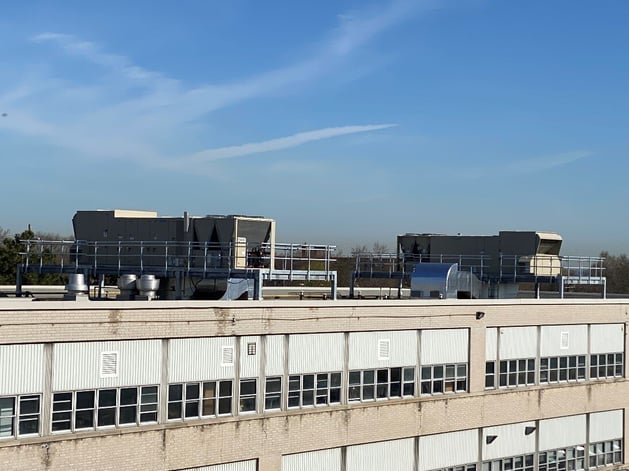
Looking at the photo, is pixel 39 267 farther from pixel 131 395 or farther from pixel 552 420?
pixel 552 420

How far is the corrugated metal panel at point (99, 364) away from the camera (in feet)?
76.0

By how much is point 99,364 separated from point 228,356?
4201mm

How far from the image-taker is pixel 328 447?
28.4 meters

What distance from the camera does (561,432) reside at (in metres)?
35.1

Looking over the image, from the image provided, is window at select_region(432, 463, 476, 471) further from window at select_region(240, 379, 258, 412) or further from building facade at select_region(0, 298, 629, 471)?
window at select_region(240, 379, 258, 412)

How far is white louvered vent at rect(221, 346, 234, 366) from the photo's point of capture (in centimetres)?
2631

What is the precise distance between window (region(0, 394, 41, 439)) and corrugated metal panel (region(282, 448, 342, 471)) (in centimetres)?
816

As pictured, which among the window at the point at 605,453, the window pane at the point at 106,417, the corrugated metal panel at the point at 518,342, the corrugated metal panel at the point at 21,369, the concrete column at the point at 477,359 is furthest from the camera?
the window at the point at 605,453

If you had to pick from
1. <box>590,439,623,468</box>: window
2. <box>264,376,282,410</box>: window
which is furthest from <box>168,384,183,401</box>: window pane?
<box>590,439,623,468</box>: window

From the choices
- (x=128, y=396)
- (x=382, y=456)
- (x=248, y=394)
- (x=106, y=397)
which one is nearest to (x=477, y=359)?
(x=382, y=456)

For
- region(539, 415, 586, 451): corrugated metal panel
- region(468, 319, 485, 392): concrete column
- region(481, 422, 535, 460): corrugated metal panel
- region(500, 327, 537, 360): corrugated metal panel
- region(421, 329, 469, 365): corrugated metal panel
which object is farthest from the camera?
region(539, 415, 586, 451): corrugated metal panel

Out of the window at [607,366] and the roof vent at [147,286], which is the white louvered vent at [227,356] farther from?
the window at [607,366]

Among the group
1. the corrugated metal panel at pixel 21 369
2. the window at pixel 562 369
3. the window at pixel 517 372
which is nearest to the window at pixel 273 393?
the corrugated metal panel at pixel 21 369

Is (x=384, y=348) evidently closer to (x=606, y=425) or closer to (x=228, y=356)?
(x=228, y=356)
